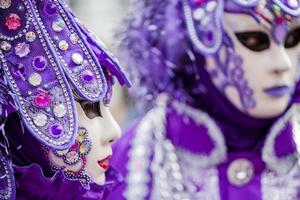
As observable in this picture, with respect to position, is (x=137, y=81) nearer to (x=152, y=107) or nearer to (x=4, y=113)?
(x=152, y=107)

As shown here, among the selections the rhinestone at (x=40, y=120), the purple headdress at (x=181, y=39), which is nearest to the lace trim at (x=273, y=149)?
the purple headdress at (x=181, y=39)

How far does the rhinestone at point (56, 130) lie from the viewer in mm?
1548

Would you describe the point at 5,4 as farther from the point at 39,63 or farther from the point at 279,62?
the point at 279,62

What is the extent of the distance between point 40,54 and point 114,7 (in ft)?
12.1

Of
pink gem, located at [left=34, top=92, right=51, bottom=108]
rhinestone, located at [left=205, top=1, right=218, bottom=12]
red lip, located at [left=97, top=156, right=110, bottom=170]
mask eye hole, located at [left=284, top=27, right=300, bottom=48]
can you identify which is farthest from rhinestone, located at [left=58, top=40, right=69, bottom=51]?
mask eye hole, located at [left=284, top=27, right=300, bottom=48]

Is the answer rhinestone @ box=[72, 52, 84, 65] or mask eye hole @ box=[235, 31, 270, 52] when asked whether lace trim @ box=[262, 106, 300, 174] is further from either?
rhinestone @ box=[72, 52, 84, 65]

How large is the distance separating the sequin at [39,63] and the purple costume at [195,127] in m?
0.79

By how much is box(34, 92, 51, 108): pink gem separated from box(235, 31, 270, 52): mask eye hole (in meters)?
0.84

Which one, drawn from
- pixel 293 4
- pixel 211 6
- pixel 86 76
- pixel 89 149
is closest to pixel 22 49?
pixel 86 76

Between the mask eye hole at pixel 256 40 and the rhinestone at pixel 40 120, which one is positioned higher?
the rhinestone at pixel 40 120

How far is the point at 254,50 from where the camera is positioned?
7.38 feet

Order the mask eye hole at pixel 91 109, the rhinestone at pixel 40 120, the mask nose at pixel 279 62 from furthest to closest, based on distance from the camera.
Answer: the mask nose at pixel 279 62
the mask eye hole at pixel 91 109
the rhinestone at pixel 40 120

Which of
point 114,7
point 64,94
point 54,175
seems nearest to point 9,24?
point 64,94

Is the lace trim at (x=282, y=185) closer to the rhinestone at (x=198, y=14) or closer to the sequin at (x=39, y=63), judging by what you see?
the rhinestone at (x=198, y=14)
